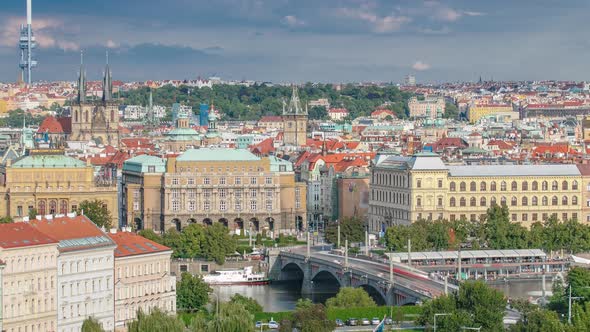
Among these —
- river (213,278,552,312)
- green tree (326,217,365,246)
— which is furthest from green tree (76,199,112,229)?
green tree (326,217,365,246)

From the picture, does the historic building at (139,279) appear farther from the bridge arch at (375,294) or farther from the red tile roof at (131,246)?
the bridge arch at (375,294)

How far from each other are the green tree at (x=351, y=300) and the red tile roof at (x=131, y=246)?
6.54m

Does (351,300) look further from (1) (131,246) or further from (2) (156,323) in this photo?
(2) (156,323)

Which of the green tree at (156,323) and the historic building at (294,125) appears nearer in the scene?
the green tree at (156,323)

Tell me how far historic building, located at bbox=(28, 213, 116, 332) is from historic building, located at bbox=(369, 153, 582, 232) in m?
31.5

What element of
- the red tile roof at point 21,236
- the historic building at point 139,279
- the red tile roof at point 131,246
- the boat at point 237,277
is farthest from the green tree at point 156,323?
the boat at point 237,277

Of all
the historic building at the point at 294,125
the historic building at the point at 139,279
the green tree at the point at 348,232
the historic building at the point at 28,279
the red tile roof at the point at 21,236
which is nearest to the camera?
the historic building at the point at 28,279

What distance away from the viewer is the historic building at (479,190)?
89875 millimetres

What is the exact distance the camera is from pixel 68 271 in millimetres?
57344

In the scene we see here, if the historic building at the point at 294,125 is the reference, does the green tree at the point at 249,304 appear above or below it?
below

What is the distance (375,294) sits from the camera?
7231 cm

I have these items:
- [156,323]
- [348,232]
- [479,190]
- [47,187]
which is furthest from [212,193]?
[156,323]

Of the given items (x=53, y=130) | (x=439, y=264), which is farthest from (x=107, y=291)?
Answer: (x=53, y=130)

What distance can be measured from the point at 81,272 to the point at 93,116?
95.9 metres
